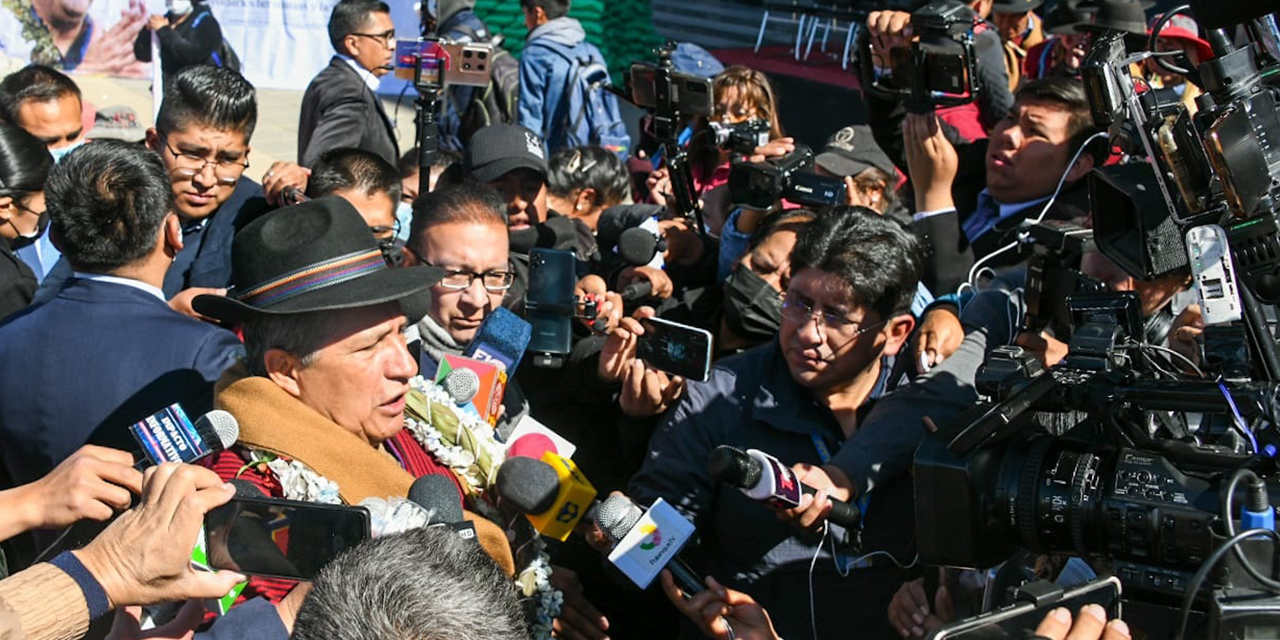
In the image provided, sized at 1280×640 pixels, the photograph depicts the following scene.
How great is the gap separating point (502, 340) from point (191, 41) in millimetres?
4922

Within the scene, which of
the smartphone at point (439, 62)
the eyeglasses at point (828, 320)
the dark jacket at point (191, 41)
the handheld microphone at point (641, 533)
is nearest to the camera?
the handheld microphone at point (641, 533)

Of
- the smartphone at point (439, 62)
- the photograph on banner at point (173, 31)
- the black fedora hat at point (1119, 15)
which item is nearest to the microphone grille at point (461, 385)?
the smartphone at point (439, 62)

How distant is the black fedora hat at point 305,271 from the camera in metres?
2.65

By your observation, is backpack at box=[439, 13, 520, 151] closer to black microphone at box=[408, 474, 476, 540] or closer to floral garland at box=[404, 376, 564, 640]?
floral garland at box=[404, 376, 564, 640]

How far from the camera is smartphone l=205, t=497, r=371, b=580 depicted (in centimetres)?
201

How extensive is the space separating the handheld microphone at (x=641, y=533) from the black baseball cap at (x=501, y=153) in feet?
7.33

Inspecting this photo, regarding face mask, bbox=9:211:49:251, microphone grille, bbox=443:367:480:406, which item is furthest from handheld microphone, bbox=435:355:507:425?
face mask, bbox=9:211:49:251

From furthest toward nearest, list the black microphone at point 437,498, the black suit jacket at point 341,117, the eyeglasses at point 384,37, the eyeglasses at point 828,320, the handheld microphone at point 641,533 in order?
1. the eyeglasses at point 384,37
2. the black suit jacket at point 341,117
3. the eyeglasses at point 828,320
4. the handheld microphone at point 641,533
5. the black microphone at point 437,498

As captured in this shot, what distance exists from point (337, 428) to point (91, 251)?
1.01 metres

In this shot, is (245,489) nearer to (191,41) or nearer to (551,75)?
(551,75)

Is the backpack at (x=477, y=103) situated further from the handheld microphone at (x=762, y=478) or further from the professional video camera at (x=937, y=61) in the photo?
the handheld microphone at (x=762, y=478)

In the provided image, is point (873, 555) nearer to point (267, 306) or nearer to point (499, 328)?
point (499, 328)

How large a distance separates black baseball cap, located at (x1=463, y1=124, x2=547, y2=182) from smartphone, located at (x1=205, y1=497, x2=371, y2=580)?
2886 mm

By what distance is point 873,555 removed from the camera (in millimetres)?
3164
